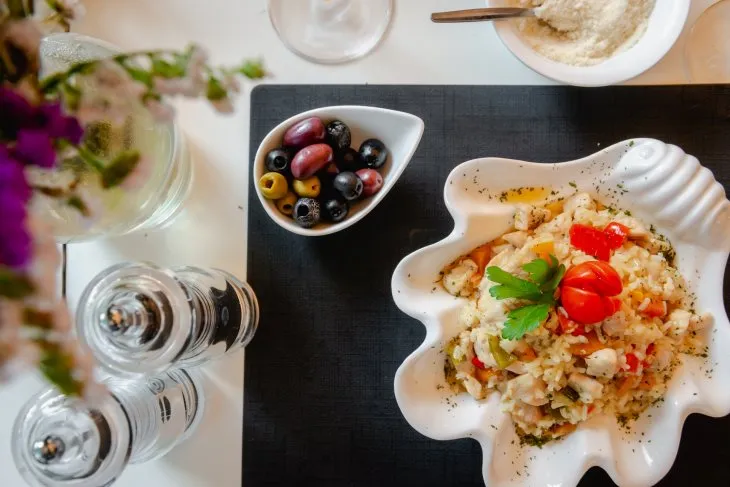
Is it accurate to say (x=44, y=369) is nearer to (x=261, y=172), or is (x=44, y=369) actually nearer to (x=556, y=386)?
(x=261, y=172)

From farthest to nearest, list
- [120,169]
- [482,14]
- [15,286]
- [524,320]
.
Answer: [482,14]
[524,320]
[120,169]
[15,286]

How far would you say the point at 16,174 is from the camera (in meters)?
0.44

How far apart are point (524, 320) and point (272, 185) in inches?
14.2

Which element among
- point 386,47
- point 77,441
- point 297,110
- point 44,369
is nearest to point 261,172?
point 297,110

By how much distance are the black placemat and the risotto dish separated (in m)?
0.12

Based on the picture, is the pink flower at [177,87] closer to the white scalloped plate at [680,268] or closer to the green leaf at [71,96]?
the green leaf at [71,96]

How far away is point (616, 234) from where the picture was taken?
0.89 metres

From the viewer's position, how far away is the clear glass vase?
2.28ft

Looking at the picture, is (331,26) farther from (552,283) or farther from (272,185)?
(552,283)

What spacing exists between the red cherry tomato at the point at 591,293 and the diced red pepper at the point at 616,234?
0.20ft

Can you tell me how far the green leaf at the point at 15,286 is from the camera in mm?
422

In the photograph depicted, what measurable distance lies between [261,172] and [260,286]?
181mm

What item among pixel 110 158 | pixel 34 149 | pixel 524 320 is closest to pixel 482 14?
pixel 524 320

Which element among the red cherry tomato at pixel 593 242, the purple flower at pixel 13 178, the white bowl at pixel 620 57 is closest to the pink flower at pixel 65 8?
the purple flower at pixel 13 178
